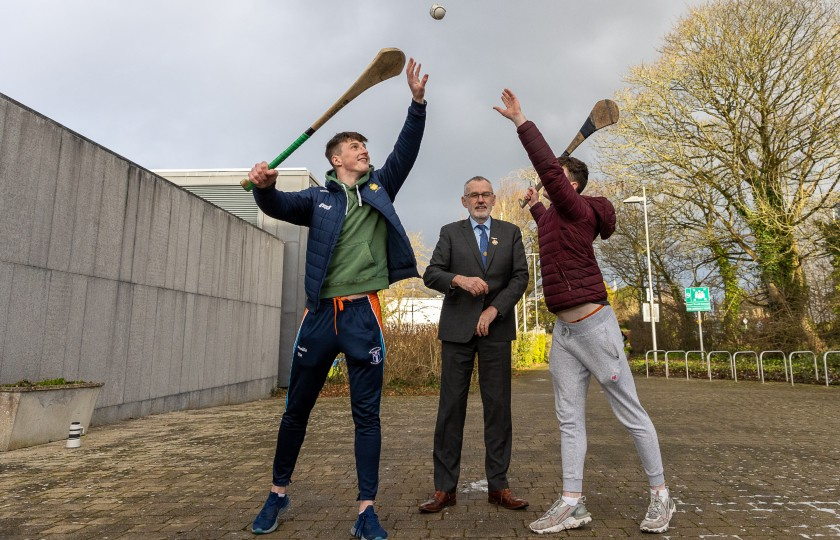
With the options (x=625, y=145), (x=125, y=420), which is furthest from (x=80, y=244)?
(x=625, y=145)

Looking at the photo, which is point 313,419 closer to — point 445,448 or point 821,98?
point 445,448

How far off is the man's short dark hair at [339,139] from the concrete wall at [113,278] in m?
4.36

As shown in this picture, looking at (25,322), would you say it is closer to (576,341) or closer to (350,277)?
(350,277)

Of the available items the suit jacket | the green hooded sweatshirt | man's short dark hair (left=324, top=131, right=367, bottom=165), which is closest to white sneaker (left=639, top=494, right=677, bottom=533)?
the suit jacket

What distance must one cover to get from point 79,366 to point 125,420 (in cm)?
121

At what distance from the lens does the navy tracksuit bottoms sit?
283cm

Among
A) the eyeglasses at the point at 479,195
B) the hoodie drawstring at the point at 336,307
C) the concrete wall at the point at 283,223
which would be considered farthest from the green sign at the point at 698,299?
the hoodie drawstring at the point at 336,307

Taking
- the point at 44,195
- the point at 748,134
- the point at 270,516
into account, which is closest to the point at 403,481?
the point at 270,516

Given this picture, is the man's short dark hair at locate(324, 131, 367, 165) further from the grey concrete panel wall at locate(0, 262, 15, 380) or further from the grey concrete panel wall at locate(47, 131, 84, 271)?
the grey concrete panel wall at locate(47, 131, 84, 271)

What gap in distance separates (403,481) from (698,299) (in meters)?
18.3

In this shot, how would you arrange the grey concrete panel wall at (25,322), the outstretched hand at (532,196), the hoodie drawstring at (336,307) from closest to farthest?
1. the hoodie drawstring at (336,307)
2. the outstretched hand at (532,196)
3. the grey concrete panel wall at (25,322)

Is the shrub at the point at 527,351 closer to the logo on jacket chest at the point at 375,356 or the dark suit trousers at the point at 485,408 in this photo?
the dark suit trousers at the point at 485,408

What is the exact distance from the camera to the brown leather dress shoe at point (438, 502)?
10.4ft

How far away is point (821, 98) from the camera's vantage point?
1516cm
